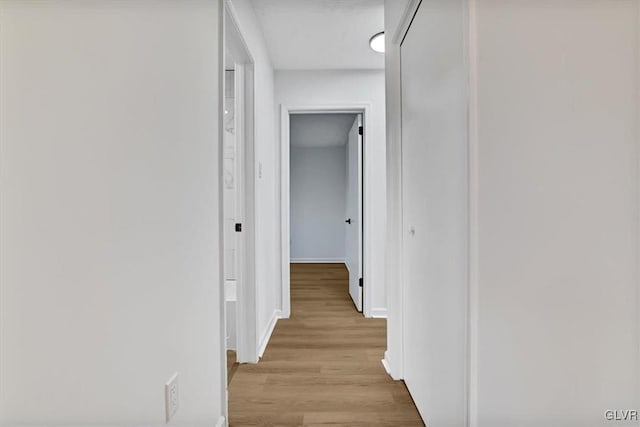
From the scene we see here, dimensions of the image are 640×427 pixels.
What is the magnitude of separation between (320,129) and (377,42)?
2719 millimetres

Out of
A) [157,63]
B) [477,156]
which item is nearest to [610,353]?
[477,156]

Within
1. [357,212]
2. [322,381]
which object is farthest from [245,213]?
[357,212]


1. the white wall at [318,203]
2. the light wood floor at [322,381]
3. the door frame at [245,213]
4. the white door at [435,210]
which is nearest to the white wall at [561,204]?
the white door at [435,210]

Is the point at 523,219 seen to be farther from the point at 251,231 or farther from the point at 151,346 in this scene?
the point at 251,231

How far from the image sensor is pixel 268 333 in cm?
271

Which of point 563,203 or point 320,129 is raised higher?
point 320,129

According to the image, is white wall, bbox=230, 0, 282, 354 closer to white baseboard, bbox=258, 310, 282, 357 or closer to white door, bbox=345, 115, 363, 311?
white baseboard, bbox=258, 310, 282, 357

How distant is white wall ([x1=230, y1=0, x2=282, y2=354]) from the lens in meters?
2.27

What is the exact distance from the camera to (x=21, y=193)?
64cm

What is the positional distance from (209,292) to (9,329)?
2.48ft

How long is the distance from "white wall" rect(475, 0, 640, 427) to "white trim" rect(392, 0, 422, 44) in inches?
28.0

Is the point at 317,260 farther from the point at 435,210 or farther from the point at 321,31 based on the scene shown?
the point at 435,210

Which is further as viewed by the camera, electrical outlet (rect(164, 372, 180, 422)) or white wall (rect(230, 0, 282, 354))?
white wall (rect(230, 0, 282, 354))

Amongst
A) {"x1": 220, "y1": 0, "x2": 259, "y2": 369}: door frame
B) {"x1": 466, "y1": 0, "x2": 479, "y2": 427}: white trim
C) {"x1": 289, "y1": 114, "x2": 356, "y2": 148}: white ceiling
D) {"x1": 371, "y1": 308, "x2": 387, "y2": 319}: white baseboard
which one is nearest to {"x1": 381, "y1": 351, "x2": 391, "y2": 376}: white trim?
{"x1": 220, "y1": 0, "x2": 259, "y2": 369}: door frame
